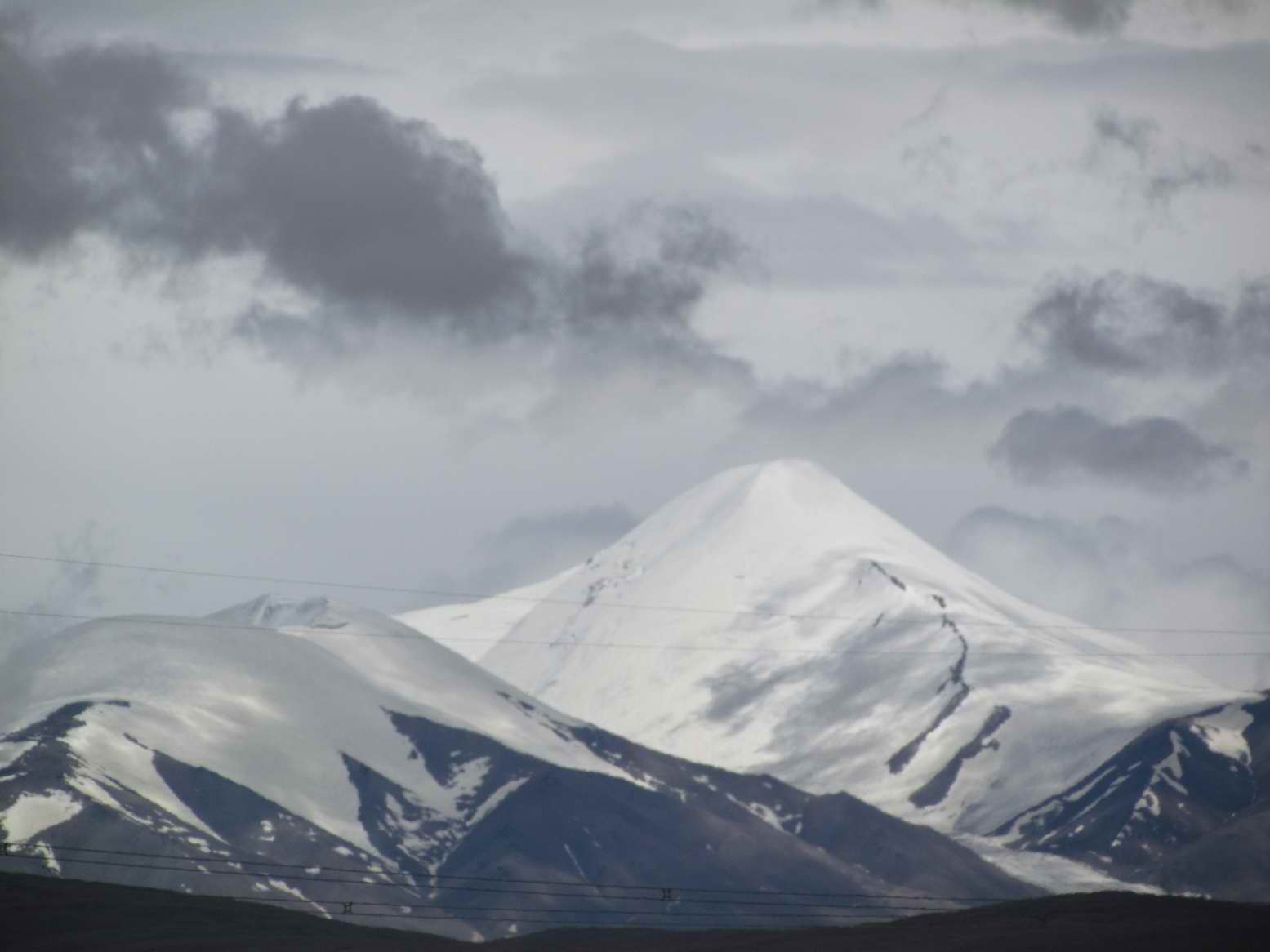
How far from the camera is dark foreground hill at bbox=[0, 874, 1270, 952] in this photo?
145000 mm

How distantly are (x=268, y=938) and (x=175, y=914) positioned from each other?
19314 millimetres

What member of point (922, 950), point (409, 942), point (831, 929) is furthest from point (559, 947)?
point (922, 950)

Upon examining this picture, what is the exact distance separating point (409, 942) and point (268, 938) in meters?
14.2

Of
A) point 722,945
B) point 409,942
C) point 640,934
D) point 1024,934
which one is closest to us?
point 1024,934

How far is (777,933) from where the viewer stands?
166 metres

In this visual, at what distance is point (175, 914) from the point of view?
197 meters

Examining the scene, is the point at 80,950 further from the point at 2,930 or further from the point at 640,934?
the point at 640,934

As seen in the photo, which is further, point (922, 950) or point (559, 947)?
point (559, 947)

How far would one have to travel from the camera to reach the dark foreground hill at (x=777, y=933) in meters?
145

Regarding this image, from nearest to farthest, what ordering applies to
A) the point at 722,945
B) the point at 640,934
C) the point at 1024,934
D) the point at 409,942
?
the point at 1024,934
the point at 722,945
the point at 409,942
the point at 640,934

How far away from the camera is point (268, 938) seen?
181 metres

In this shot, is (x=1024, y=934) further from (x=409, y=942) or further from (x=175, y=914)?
(x=175, y=914)

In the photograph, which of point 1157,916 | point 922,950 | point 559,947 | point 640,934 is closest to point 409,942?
point 559,947

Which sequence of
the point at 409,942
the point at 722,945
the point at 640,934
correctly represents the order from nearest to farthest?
the point at 722,945 → the point at 409,942 → the point at 640,934
